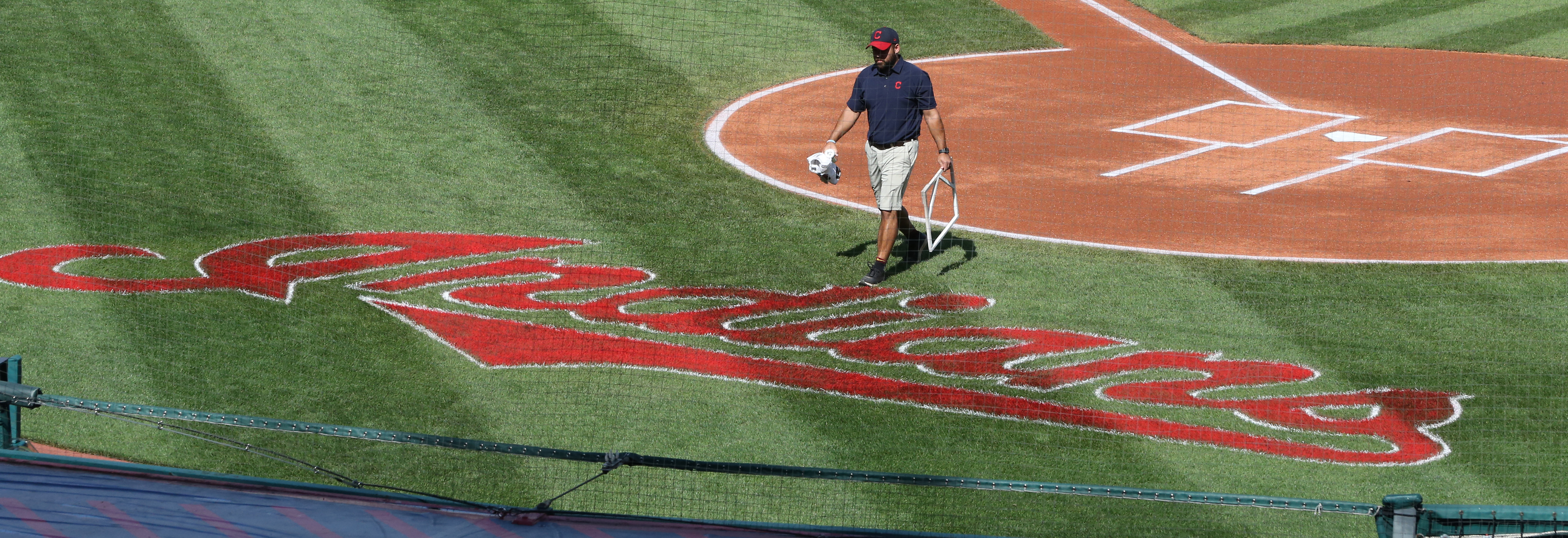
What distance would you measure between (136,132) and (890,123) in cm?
708

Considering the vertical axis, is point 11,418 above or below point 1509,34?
below

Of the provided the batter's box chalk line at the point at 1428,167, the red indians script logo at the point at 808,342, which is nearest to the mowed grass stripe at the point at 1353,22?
the batter's box chalk line at the point at 1428,167

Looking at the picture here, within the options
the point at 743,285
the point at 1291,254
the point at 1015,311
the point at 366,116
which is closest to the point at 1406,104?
the point at 1291,254

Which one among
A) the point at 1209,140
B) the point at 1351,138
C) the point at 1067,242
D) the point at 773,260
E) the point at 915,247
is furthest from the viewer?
the point at 1351,138

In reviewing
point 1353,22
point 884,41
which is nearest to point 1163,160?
point 884,41

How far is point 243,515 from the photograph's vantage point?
4.76 m

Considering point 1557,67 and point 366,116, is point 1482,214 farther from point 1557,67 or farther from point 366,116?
point 366,116

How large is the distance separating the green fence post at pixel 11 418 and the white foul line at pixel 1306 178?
944 centimetres

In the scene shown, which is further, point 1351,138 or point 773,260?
point 1351,138

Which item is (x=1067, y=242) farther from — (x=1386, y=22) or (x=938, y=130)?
(x=1386, y=22)

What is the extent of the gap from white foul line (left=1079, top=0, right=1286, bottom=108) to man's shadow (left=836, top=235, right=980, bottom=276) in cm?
581

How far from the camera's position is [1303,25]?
1883cm

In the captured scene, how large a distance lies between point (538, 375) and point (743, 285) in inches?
76.6

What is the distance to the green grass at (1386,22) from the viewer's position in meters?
18.1
